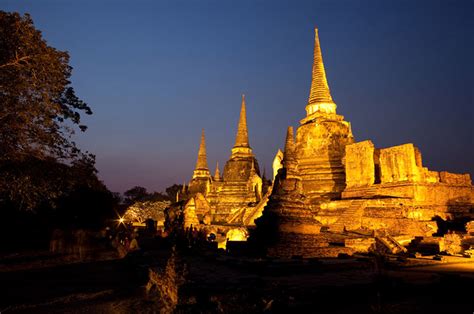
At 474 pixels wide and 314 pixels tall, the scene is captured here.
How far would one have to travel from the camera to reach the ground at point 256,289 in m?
5.97

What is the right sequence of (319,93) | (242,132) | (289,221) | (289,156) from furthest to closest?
1. (242,132)
2. (319,93)
3. (289,156)
4. (289,221)

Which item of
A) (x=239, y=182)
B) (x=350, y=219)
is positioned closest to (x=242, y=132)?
(x=239, y=182)

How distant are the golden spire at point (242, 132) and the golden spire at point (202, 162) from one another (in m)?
8.66

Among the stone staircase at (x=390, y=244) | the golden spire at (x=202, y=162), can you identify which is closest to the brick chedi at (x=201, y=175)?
the golden spire at (x=202, y=162)

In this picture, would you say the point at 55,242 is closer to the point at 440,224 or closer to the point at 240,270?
the point at 240,270

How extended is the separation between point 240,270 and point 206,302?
193 inches

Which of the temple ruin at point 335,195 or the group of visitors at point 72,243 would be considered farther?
the group of visitors at point 72,243

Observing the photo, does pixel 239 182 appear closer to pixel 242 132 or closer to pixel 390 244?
pixel 242 132

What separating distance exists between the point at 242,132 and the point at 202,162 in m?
9.94

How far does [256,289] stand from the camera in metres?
6.50

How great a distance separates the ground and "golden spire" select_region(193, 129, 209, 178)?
40042mm

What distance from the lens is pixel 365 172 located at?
27.1 m

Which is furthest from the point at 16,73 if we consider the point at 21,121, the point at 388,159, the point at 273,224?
the point at 388,159

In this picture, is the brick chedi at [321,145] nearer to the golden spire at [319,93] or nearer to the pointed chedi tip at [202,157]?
the golden spire at [319,93]
